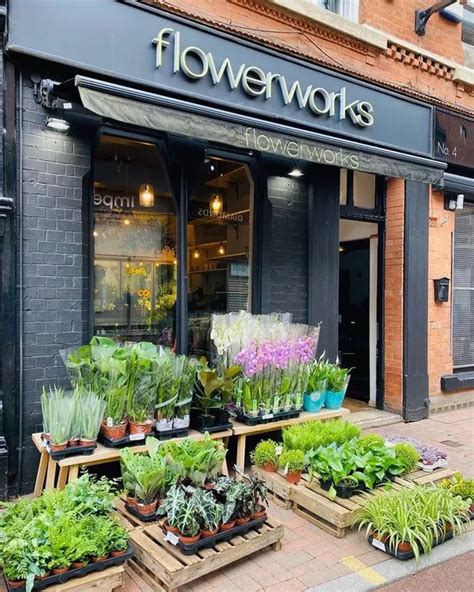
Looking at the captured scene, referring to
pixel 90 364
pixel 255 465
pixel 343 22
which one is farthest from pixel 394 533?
pixel 343 22

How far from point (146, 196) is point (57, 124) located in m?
1.20

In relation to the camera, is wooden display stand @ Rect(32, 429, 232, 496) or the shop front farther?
the shop front

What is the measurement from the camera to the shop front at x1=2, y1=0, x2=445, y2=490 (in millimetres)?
4141

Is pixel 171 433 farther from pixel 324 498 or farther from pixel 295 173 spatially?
pixel 295 173

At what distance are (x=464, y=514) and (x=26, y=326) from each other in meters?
3.79

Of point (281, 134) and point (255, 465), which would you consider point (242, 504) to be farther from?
point (281, 134)

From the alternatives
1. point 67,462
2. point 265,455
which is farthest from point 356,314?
point 67,462

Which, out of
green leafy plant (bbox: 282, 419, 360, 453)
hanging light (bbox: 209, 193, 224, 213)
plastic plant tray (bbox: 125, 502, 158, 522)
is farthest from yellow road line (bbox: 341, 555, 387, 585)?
hanging light (bbox: 209, 193, 224, 213)

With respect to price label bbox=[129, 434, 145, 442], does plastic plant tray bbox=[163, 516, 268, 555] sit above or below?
below

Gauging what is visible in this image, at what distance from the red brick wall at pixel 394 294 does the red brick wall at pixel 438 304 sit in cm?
62

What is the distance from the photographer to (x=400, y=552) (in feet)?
10.1

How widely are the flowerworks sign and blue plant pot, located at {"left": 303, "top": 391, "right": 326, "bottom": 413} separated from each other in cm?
322

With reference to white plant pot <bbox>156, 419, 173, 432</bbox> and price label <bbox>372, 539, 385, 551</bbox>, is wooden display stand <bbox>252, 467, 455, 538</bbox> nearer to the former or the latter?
price label <bbox>372, 539, 385, 551</bbox>

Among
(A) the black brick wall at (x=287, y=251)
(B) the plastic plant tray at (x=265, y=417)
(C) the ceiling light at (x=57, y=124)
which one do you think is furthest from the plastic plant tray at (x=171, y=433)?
(C) the ceiling light at (x=57, y=124)
